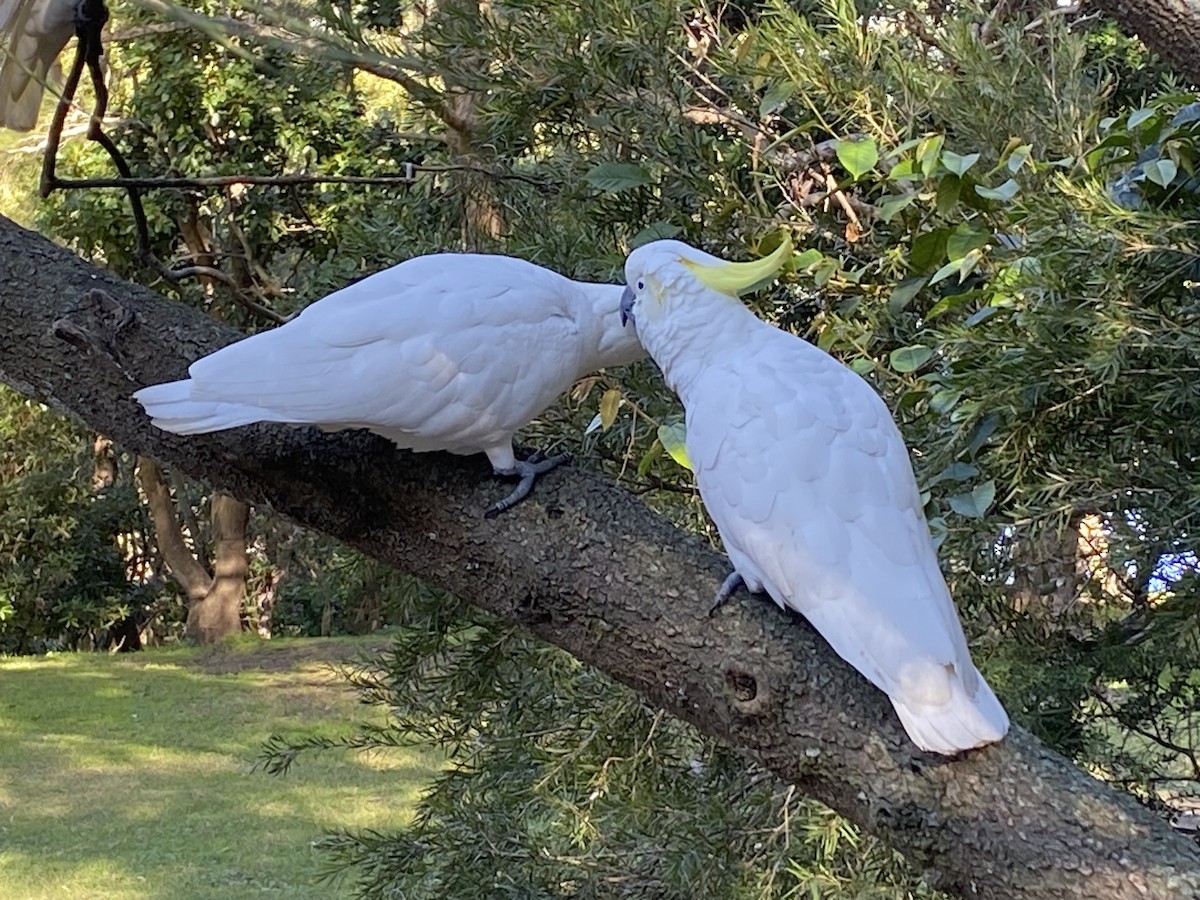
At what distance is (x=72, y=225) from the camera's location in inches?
138

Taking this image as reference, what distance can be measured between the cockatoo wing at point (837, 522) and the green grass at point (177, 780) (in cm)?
169

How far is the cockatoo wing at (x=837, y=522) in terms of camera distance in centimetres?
79

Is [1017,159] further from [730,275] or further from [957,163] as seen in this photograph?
[730,275]

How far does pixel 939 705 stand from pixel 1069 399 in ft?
1.10

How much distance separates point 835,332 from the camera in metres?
1.24

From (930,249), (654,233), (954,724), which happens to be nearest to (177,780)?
(654,233)

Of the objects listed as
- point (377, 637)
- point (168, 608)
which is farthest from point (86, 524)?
point (377, 637)

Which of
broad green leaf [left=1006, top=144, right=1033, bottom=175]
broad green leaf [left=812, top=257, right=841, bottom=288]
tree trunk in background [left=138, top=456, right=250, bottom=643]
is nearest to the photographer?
broad green leaf [left=1006, top=144, right=1033, bottom=175]

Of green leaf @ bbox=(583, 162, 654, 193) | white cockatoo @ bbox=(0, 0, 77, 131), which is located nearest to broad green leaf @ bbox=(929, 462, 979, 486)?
green leaf @ bbox=(583, 162, 654, 193)

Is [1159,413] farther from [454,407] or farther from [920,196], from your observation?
[454,407]

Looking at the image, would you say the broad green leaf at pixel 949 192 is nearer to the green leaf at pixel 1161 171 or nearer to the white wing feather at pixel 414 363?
the green leaf at pixel 1161 171

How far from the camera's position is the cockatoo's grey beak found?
1.02 m

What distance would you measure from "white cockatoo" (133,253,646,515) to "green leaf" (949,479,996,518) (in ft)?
0.99

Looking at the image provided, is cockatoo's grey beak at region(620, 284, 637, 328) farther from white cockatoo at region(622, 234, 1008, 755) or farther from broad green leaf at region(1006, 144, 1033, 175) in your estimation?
broad green leaf at region(1006, 144, 1033, 175)
